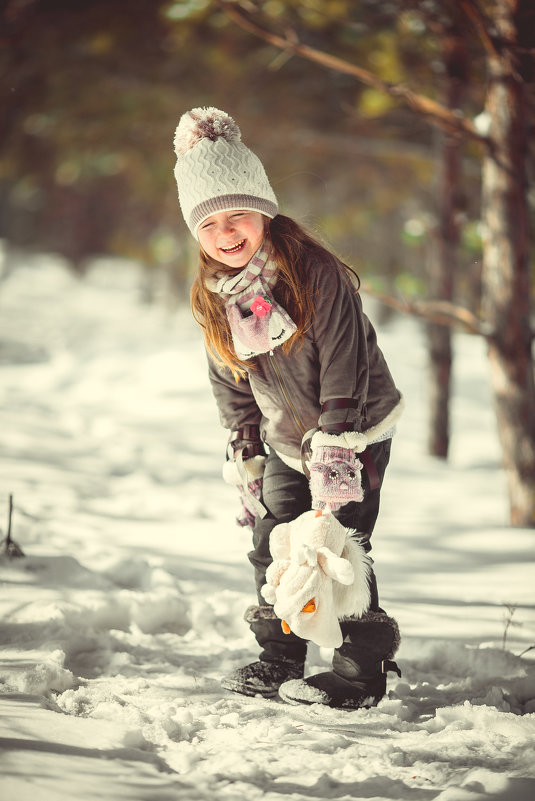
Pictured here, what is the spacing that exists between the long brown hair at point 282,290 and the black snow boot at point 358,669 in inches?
37.5

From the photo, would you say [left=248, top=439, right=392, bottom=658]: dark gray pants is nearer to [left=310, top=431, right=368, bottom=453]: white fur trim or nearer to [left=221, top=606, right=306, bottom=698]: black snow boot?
[left=221, top=606, right=306, bottom=698]: black snow boot

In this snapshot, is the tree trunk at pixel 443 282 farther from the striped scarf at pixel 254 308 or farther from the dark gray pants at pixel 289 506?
the striped scarf at pixel 254 308

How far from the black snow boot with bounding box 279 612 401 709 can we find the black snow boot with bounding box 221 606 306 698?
88 millimetres

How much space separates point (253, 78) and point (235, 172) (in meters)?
6.37

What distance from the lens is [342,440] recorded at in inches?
92.4

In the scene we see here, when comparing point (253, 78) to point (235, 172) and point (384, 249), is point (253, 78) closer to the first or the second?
point (235, 172)

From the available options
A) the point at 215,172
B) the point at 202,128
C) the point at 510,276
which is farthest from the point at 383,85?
the point at 215,172

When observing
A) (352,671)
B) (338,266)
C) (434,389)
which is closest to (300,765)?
(352,671)

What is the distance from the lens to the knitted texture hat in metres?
2.44

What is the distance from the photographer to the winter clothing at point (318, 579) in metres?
2.27

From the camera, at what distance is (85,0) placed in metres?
7.45

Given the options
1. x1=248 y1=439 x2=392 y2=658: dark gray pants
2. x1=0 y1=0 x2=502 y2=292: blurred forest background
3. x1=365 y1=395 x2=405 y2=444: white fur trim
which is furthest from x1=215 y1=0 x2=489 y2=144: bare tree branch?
x1=248 y1=439 x2=392 y2=658: dark gray pants

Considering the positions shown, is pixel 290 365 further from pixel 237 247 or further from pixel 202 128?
pixel 202 128

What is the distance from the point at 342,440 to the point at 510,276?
2.72m
